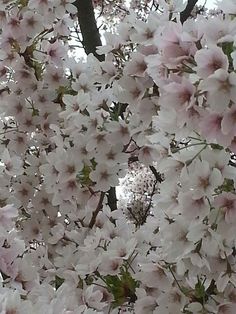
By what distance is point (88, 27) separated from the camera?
291 cm

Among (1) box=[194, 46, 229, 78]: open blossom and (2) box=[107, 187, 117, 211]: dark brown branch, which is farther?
(2) box=[107, 187, 117, 211]: dark brown branch

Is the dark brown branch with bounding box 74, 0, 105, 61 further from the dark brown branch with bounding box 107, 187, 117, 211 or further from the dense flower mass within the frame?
the dark brown branch with bounding box 107, 187, 117, 211

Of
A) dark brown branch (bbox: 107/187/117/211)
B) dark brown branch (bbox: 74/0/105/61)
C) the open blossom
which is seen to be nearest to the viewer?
the open blossom

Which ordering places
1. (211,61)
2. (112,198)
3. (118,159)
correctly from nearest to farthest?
(211,61)
(118,159)
(112,198)

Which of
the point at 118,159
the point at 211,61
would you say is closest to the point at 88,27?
the point at 118,159

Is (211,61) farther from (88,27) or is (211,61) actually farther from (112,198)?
(88,27)

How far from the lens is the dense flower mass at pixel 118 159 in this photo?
56.4 inches

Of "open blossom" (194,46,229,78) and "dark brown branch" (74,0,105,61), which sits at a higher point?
"dark brown branch" (74,0,105,61)

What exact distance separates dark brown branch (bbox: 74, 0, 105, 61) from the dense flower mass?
0.33 m

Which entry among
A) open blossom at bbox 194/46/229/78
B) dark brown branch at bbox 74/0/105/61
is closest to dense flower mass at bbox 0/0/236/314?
open blossom at bbox 194/46/229/78

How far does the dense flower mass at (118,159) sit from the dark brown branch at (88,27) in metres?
0.33

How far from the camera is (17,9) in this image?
92.1 inches

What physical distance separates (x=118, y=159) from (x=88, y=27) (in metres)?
0.90

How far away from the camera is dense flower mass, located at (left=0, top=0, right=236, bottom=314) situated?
1.43 metres
